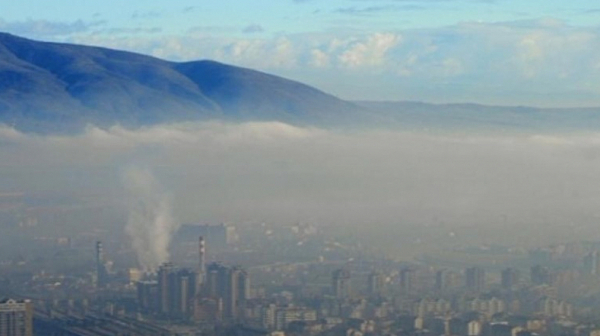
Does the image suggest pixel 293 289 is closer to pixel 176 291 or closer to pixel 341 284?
pixel 341 284

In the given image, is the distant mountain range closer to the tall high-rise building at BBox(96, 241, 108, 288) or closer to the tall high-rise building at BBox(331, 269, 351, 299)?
the tall high-rise building at BBox(96, 241, 108, 288)

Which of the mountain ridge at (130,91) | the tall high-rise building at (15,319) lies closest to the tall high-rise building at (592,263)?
the tall high-rise building at (15,319)

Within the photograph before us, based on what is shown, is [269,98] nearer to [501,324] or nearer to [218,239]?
[218,239]

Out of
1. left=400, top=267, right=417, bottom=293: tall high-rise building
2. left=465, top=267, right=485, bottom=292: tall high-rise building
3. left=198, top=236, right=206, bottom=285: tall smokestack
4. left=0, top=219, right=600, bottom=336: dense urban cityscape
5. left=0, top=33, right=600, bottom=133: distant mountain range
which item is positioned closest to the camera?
left=0, top=219, right=600, bottom=336: dense urban cityscape

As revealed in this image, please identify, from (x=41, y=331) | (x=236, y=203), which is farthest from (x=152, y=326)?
(x=236, y=203)

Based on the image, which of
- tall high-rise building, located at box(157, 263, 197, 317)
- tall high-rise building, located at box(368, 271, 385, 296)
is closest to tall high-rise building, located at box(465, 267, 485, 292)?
tall high-rise building, located at box(368, 271, 385, 296)

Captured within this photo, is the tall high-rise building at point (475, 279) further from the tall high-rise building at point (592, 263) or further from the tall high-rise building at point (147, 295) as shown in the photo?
the tall high-rise building at point (147, 295)
